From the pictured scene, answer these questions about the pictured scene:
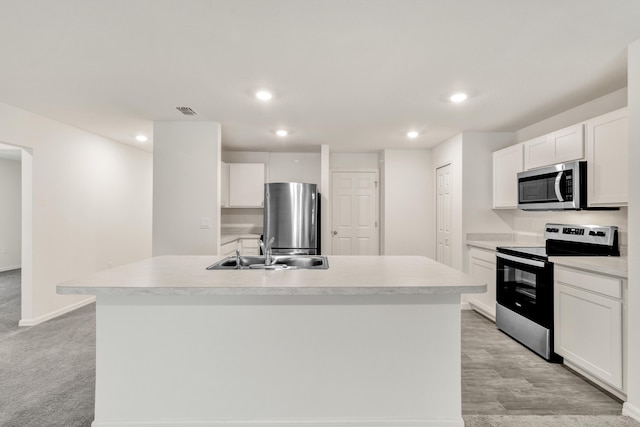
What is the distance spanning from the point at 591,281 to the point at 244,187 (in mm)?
4275

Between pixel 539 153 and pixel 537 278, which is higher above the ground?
pixel 539 153

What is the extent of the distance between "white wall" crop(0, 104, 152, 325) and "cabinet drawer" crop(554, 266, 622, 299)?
5064 mm

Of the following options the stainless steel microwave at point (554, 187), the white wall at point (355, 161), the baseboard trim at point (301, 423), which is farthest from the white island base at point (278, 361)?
the white wall at point (355, 161)

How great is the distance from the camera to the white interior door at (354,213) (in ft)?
19.4

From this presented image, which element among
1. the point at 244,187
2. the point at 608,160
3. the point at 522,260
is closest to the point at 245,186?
the point at 244,187

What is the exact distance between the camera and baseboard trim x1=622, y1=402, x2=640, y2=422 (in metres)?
2.05

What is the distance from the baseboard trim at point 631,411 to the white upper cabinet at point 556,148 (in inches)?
71.6

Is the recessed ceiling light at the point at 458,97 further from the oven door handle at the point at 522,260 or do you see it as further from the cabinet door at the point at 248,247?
the cabinet door at the point at 248,247

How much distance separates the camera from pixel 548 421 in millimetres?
2076

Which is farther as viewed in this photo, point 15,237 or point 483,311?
point 15,237

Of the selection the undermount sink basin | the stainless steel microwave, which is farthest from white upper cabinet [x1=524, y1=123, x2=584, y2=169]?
the undermount sink basin

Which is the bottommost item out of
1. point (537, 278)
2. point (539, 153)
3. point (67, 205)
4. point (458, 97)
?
point (537, 278)

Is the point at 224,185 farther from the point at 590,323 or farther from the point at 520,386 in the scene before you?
the point at 590,323

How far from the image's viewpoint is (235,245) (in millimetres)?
5133
